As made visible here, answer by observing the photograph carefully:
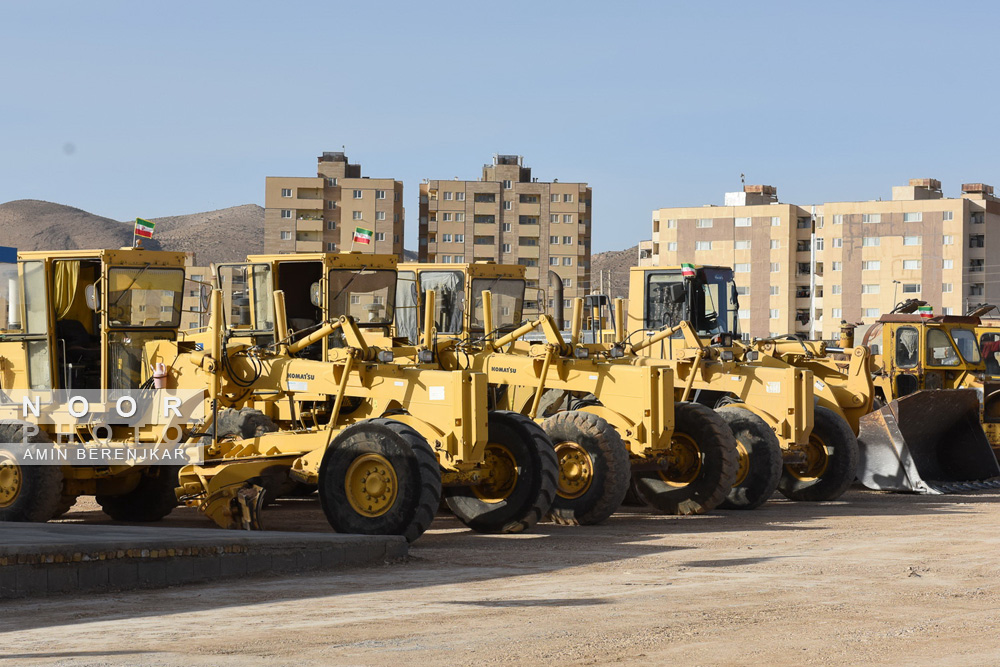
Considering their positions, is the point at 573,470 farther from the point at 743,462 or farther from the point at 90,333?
the point at 90,333

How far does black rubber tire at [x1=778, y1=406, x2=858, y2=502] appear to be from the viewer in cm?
1966

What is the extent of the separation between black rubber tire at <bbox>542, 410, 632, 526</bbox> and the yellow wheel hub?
5560 millimetres

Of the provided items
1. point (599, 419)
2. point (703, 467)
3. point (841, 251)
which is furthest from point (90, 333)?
point (841, 251)

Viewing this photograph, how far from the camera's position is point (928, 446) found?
70.7 ft

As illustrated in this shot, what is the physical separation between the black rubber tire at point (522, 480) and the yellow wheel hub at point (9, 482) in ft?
14.7

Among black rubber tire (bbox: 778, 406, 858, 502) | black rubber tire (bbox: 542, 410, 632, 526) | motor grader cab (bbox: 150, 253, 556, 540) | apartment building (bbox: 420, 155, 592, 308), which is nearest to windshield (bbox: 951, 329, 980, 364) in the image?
black rubber tire (bbox: 778, 406, 858, 502)

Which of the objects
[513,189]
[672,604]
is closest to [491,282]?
[672,604]

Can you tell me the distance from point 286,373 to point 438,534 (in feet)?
7.59

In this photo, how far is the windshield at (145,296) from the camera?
1600cm

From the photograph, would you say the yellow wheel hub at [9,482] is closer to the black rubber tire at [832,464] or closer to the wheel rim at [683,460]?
the wheel rim at [683,460]

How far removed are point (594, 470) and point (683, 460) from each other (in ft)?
7.30

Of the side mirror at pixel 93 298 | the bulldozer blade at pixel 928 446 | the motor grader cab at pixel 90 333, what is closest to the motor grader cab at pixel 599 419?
the motor grader cab at pixel 90 333

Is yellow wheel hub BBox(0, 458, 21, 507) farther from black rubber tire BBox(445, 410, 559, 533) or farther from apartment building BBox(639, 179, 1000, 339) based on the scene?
apartment building BBox(639, 179, 1000, 339)

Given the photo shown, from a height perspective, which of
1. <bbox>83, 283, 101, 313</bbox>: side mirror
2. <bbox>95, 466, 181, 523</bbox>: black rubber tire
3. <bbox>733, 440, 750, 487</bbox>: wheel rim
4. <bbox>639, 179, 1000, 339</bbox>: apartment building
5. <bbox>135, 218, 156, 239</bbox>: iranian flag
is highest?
<bbox>639, 179, 1000, 339</bbox>: apartment building
